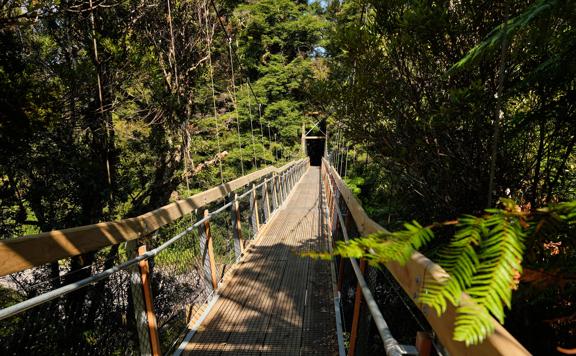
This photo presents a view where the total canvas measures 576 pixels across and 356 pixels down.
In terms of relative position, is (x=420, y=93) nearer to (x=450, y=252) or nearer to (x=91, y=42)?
(x=450, y=252)

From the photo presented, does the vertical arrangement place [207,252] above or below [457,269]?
below

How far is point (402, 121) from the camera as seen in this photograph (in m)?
2.41

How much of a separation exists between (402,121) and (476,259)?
216 centimetres

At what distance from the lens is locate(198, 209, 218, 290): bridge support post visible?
2.78m

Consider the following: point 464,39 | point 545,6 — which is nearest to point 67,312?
point 545,6

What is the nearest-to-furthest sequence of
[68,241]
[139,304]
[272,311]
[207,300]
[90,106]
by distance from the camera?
[68,241] < [139,304] < [272,311] < [207,300] < [90,106]

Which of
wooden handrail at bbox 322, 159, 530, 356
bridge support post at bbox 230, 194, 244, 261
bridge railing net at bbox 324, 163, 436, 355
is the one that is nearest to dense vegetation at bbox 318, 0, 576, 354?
bridge railing net at bbox 324, 163, 436, 355

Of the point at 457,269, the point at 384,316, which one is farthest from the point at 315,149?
the point at 457,269

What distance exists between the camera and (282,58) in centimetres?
2627

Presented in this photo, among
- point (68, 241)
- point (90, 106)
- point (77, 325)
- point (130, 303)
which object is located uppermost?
point (90, 106)

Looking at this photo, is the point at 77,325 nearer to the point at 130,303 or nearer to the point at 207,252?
the point at 130,303

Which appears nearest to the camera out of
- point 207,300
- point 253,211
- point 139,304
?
point 139,304

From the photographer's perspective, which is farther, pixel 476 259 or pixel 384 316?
pixel 384 316

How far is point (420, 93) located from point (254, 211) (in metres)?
2.93
